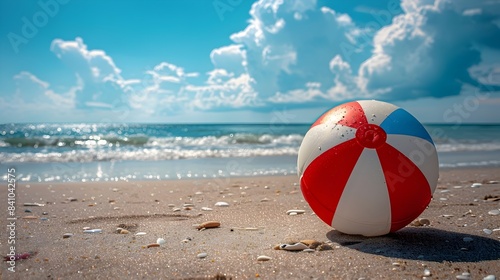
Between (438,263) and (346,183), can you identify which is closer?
(438,263)

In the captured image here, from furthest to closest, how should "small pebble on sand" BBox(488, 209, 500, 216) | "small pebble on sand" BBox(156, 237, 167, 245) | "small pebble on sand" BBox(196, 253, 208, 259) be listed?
"small pebble on sand" BBox(488, 209, 500, 216) < "small pebble on sand" BBox(156, 237, 167, 245) < "small pebble on sand" BBox(196, 253, 208, 259)

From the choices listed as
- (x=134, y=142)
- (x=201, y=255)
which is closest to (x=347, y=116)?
(x=201, y=255)

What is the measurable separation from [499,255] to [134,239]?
3.43 m

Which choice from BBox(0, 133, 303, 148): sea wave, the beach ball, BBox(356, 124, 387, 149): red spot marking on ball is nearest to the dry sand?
the beach ball

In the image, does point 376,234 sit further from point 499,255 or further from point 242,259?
point 242,259

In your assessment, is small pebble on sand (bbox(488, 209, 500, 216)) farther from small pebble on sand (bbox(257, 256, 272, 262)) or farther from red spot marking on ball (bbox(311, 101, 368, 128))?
small pebble on sand (bbox(257, 256, 272, 262))

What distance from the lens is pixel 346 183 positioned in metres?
3.71

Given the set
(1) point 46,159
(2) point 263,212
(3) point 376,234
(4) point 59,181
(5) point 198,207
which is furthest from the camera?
(1) point 46,159

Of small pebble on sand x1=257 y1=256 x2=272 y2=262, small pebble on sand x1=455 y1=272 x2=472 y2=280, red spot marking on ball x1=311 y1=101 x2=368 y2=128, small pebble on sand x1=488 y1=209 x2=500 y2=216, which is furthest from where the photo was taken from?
small pebble on sand x1=488 y1=209 x2=500 y2=216

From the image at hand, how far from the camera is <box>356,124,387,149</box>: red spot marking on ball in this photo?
3.73 metres

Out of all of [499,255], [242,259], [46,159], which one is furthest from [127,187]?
[46,159]

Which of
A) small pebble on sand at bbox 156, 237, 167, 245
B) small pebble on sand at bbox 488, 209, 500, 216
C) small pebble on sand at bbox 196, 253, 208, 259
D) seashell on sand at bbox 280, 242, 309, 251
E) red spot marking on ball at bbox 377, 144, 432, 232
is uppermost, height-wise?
red spot marking on ball at bbox 377, 144, 432, 232

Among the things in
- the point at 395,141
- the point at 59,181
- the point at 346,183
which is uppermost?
the point at 395,141

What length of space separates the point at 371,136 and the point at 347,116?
0.34 m
